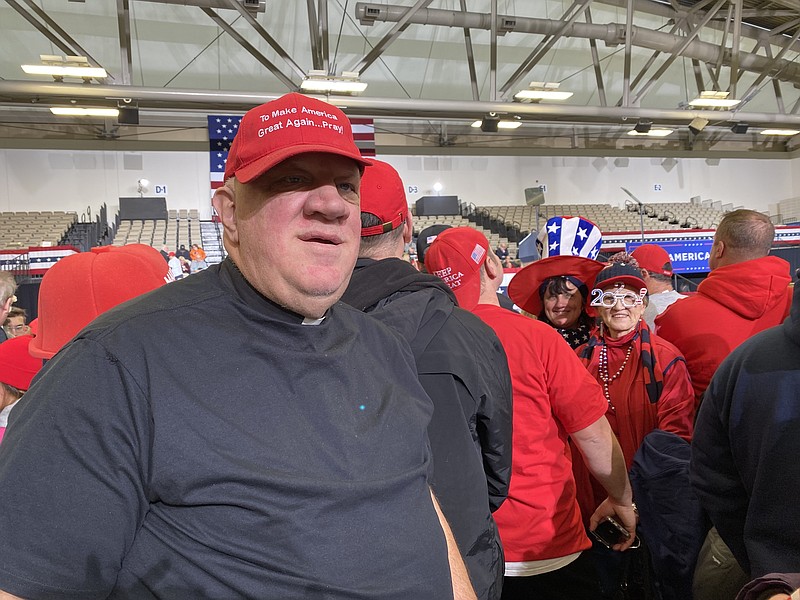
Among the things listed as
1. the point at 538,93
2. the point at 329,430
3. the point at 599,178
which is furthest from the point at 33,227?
the point at 329,430

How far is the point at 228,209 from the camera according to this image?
3.56 feet

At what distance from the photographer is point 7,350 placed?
177 cm

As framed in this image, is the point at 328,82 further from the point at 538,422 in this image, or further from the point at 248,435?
the point at 248,435

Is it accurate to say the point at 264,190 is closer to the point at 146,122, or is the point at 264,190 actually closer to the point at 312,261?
the point at 312,261

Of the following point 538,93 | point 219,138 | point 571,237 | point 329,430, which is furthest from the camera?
point 219,138

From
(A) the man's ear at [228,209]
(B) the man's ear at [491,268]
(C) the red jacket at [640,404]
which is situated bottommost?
(C) the red jacket at [640,404]

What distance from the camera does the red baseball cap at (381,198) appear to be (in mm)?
1541

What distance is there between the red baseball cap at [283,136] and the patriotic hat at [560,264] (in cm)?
156

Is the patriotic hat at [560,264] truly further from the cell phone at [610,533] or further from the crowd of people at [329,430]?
the cell phone at [610,533]

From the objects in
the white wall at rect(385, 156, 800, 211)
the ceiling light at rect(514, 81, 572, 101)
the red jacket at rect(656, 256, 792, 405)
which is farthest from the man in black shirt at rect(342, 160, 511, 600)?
the white wall at rect(385, 156, 800, 211)

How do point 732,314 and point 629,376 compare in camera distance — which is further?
point 732,314

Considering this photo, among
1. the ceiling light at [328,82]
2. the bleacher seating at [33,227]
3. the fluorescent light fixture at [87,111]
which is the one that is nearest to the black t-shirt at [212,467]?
the ceiling light at [328,82]

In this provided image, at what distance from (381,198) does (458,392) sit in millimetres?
505

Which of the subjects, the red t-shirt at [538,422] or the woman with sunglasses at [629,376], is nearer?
the red t-shirt at [538,422]
